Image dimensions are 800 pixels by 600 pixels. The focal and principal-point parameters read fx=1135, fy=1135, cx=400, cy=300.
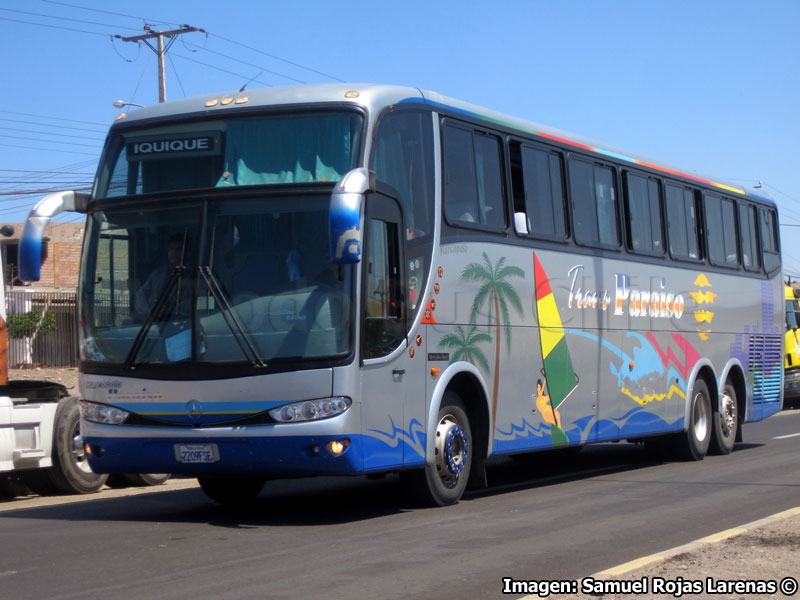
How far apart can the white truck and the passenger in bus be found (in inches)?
125

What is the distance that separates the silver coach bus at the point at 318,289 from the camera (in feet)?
30.9

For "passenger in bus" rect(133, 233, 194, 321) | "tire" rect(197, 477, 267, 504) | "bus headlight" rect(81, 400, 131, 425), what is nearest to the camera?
"passenger in bus" rect(133, 233, 194, 321)

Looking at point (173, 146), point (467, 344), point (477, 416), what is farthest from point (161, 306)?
point (477, 416)

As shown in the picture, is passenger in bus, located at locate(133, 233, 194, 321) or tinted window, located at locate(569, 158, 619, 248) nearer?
passenger in bus, located at locate(133, 233, 194, 321)

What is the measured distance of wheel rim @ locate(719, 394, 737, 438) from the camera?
17391 millimetres

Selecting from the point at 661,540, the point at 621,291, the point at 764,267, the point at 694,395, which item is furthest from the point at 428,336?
the point at 764,267

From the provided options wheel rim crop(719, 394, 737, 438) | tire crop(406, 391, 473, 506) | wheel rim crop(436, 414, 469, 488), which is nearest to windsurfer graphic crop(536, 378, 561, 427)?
tire crop(406, 391, 473, 506)

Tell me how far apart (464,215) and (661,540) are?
12.8 ft

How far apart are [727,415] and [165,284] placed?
423 inches

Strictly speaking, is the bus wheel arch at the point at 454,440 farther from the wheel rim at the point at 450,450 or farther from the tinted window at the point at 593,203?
the tinted window at the point at 593,203

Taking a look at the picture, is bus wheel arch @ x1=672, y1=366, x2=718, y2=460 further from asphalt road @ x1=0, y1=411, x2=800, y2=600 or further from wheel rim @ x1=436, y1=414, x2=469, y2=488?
wheel rim @ x1=436, y1=414, x2=469, y2=488

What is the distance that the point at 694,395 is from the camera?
16656 millimetres

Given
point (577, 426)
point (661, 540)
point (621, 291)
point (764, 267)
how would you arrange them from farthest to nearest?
point (764, 267) → point (621, 291) → point (577, 426) → point (661, 540)

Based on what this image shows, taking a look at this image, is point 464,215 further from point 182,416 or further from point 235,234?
point 182,416
